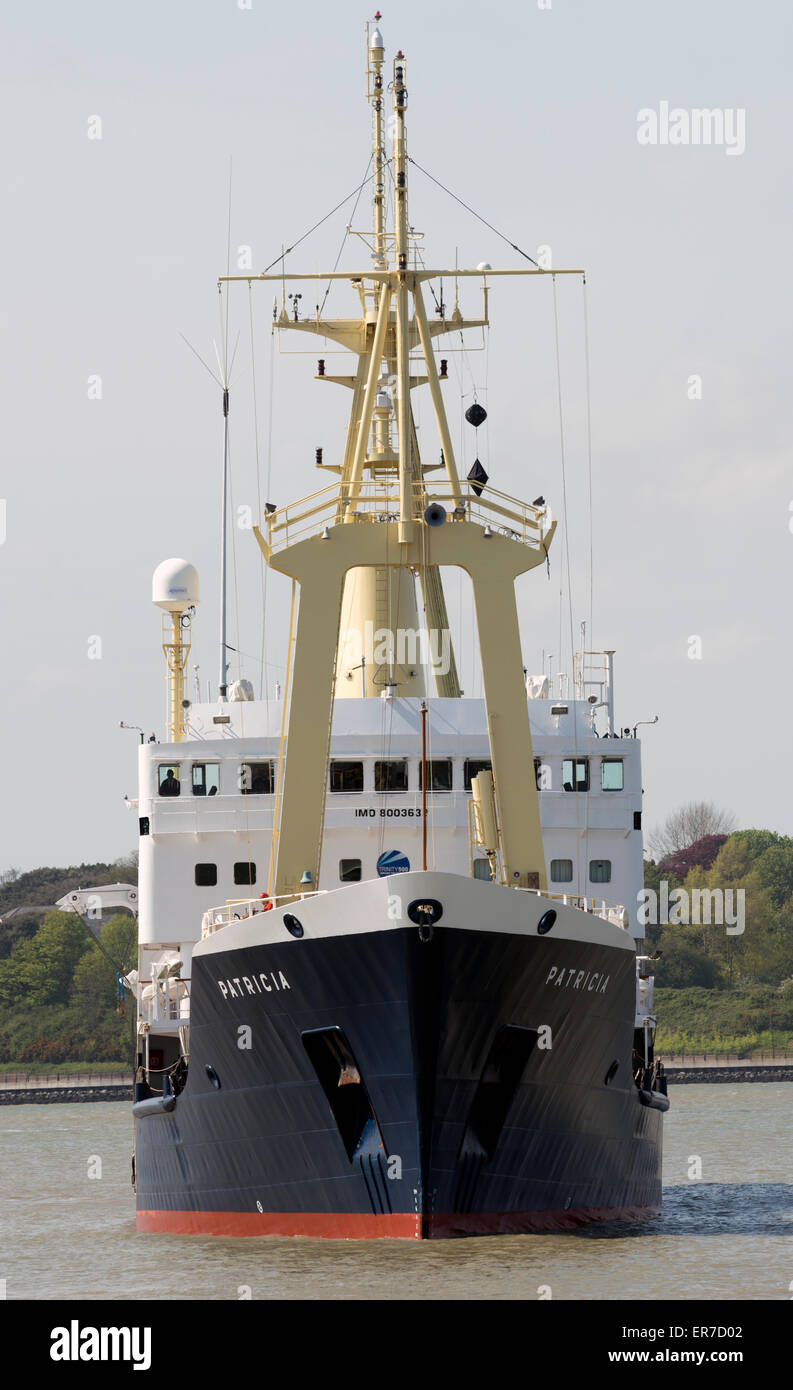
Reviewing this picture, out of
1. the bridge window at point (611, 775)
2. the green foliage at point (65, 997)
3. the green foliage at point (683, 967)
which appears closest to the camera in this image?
the bridge window at point (611, 775)

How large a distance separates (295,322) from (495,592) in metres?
7.91

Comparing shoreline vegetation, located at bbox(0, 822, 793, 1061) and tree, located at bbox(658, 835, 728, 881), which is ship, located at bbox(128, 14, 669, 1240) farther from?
tree, located at bbox(658, 835, 728, 881)

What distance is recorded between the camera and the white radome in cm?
3769

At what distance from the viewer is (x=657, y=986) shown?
10075 centimetres

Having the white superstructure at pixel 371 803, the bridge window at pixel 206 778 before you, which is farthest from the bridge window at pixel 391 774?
the bridge window at pixel 206 778

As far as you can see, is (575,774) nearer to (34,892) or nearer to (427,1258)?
(427,1258)

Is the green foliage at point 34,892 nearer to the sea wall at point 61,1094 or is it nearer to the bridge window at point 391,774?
the sea wall at point 61,1094

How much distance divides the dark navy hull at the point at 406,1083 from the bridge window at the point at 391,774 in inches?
229

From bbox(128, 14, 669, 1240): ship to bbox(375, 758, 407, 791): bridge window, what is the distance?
46 millimetres

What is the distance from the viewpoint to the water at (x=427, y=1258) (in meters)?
22.4

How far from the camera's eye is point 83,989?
98.6m

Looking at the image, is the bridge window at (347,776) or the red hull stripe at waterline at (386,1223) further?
the bridge window at (347,776)
